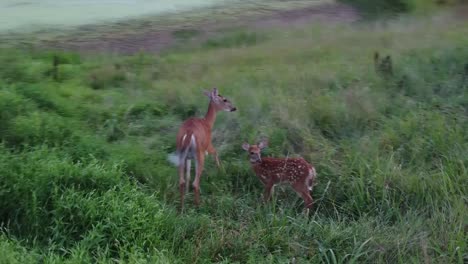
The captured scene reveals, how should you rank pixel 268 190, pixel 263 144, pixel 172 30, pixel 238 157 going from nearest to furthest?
pixel 268 190 < pixel 263 144 < pixel 238 157 < pixel 172 30

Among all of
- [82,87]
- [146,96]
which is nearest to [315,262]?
[146,96]

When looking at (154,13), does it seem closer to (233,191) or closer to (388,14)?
(388,14)

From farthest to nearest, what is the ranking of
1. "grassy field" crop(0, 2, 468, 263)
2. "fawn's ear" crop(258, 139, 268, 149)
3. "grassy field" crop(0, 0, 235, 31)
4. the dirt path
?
"grassy field" crop(0, 0, 235, 31)
the dirt path
"fawn's ear" crop(258, 139, 268, 149)
"grassy field" crop(0, 2, 468, 263)

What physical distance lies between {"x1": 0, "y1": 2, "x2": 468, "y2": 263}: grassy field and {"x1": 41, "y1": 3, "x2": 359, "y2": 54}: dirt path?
3.11ft

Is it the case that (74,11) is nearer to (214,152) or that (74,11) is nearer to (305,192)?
(214,152)

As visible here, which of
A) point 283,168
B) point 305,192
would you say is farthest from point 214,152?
point 305,192

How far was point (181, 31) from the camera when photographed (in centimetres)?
1096

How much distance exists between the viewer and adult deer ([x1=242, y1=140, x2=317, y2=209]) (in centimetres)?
575

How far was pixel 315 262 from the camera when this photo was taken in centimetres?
509

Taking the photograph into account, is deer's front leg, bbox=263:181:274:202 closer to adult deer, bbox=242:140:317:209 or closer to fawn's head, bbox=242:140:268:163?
adult deer, bbox=242:140:317:209

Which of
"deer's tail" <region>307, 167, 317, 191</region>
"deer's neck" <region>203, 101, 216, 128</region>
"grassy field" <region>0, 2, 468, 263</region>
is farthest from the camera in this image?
"deer's neck" <region>203, 101, 216, 128</region>

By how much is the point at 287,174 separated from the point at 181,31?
18.5ft

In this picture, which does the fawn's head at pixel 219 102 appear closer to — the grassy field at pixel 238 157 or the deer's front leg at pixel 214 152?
the grassy field at pixel 238 157

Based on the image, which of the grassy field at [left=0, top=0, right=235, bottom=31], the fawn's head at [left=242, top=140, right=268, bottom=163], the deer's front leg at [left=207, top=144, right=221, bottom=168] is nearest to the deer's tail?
the fawn's head at [left=242, top=140, right=268, bottom=163]
